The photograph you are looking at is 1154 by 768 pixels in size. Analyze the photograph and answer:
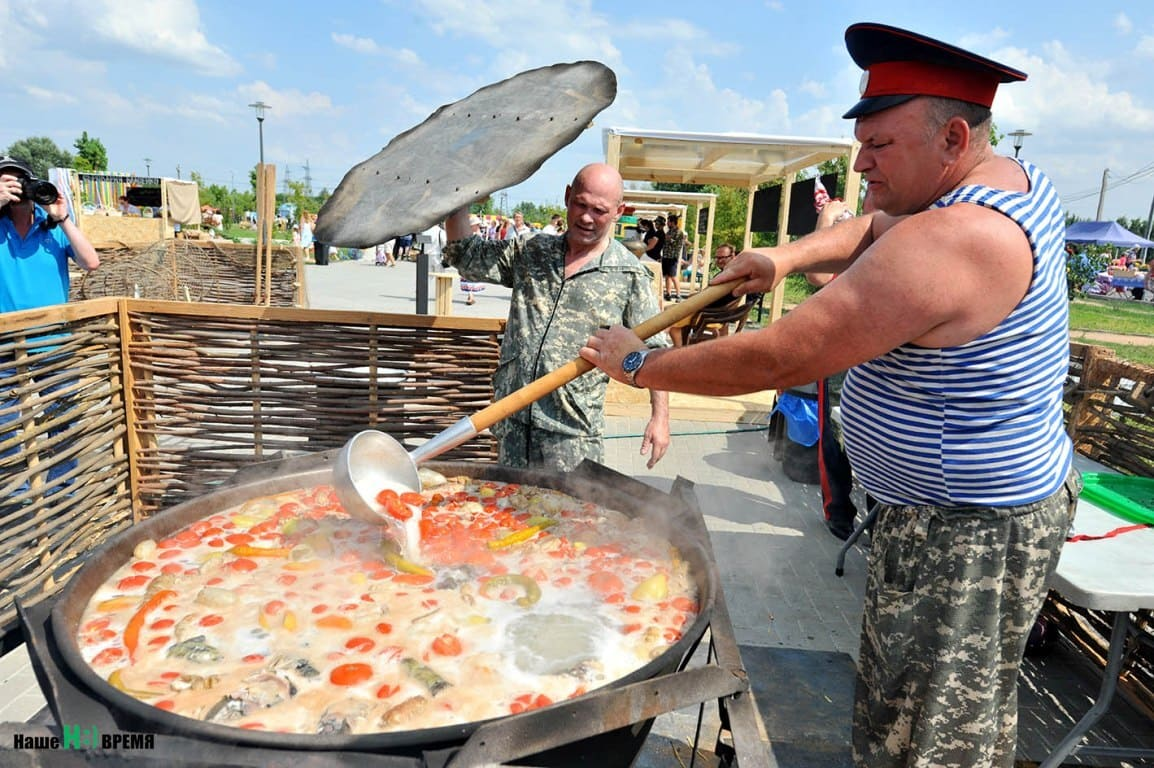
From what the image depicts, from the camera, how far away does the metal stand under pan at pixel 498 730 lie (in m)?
1.32

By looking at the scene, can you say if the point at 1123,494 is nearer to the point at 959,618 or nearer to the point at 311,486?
the point at 959,618

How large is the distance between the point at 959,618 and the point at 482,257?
2584 millimetres

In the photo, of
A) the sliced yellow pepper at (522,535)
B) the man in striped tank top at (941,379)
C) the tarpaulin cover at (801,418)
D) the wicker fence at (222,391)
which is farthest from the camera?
the tarpaulin cover at (801,418)

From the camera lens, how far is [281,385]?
418 centimetres

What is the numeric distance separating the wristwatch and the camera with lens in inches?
150

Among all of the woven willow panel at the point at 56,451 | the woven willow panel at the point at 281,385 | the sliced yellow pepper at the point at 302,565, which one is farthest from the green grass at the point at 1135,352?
the woven willow panel at the point at 56,451

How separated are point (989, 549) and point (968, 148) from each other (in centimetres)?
103

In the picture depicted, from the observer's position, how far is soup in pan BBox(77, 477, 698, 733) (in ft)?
5.63

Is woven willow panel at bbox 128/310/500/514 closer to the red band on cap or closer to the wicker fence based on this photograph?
the wicker fence

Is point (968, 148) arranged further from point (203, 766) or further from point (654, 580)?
point (203, 766)

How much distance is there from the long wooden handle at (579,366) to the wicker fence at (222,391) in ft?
6.28

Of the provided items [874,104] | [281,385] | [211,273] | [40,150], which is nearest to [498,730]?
[874,104]

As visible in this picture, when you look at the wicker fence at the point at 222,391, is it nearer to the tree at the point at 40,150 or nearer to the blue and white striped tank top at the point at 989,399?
the blue and white striped tank top at the point at 989,399

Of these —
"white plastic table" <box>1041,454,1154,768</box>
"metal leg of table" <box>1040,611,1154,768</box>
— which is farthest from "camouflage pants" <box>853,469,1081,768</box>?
"metal leg of table" <box>1040,611,1154,768</box>
